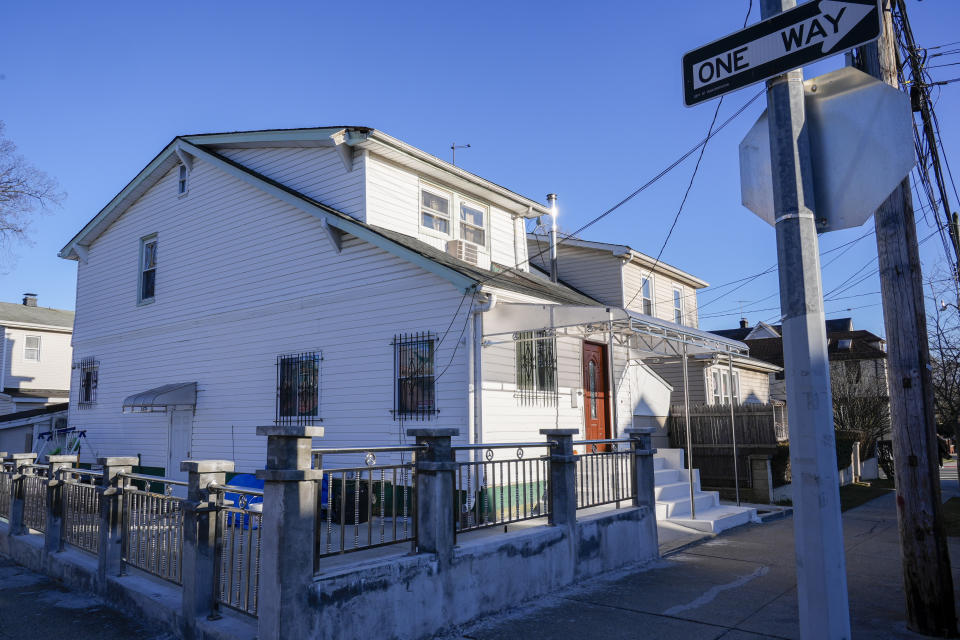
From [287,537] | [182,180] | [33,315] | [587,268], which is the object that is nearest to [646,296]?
[587,268]

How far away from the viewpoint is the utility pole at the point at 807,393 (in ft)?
9.21

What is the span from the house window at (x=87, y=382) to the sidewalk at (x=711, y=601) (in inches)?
603

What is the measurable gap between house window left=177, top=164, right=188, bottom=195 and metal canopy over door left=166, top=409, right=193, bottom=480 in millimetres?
5302

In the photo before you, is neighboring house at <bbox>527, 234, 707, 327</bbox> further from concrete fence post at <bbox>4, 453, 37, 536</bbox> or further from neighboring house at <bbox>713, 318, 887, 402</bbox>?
neighboring house at <bbox>713, 318, 887, 402</bbox>

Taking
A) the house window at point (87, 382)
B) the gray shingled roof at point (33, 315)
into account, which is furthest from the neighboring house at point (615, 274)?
the gray shingled roof at point (33, 315)

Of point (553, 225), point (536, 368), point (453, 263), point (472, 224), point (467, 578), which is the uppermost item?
point (553, 225)

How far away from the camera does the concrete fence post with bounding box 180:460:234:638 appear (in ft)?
18.3

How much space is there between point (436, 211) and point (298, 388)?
4598 millimetres

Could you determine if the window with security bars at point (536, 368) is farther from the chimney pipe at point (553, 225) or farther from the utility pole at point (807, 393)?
the utility pole at point (807, 393)

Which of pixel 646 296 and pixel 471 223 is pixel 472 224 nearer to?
pixel 471 223

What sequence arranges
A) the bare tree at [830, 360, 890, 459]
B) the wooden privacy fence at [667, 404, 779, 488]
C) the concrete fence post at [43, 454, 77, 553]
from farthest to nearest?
1. the bare tree at [830, 360, 890, 459]
2. the wooden privacy fence at [667, 404, 779, 488]
3. the concrete fence post at [43, 454, 77, 553]

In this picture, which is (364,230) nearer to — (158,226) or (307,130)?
(307,130)

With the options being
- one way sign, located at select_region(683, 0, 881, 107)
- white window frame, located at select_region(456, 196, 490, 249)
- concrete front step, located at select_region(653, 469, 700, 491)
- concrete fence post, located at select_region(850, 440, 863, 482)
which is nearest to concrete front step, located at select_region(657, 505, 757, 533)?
concrete front step, located at select_region(653, 469, 700, 491)

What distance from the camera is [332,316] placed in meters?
12.2
